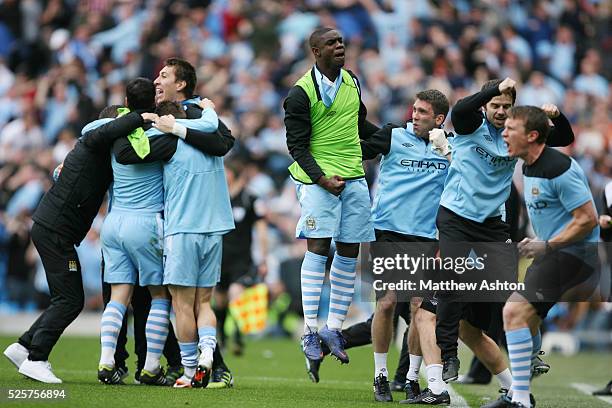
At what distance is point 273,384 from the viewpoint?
11.8m

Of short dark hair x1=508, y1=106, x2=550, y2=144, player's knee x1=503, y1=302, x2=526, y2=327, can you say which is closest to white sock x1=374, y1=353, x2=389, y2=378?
player's knee x1=503, y1=302, x2=526, y2=327

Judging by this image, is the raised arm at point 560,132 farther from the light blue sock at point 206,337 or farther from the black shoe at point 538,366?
the light blue sock at point 206,337

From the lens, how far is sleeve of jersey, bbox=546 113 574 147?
9.83 m

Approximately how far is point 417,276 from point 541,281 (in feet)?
5.66

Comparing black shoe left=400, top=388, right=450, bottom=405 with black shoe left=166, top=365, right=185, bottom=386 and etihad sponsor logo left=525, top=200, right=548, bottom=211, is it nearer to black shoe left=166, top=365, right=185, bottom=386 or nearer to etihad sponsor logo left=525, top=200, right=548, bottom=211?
etihad sponsor logo left=525, top=200, right=548, bottom=211

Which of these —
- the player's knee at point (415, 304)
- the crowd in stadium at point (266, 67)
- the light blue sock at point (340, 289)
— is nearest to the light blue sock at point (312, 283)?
the light blue sock at point (340, 289)

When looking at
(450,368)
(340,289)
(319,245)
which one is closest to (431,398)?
(450,368)

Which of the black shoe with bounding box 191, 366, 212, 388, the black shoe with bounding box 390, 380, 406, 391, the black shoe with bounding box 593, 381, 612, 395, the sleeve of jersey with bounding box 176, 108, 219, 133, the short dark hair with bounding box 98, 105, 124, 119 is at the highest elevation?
the short dark hair with bounding box 98, 105, 124, 119

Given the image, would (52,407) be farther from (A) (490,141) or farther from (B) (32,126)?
(B) (32,126)

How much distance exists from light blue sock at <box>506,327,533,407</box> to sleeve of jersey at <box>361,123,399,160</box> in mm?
2371

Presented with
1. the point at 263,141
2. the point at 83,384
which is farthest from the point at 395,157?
the point at 263,141

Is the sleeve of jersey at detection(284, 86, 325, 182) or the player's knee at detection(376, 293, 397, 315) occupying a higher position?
the sleeve of jersey at detection(284, 86, 325, 182)

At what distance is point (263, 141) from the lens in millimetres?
22172

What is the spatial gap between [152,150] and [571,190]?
11.7 feet
